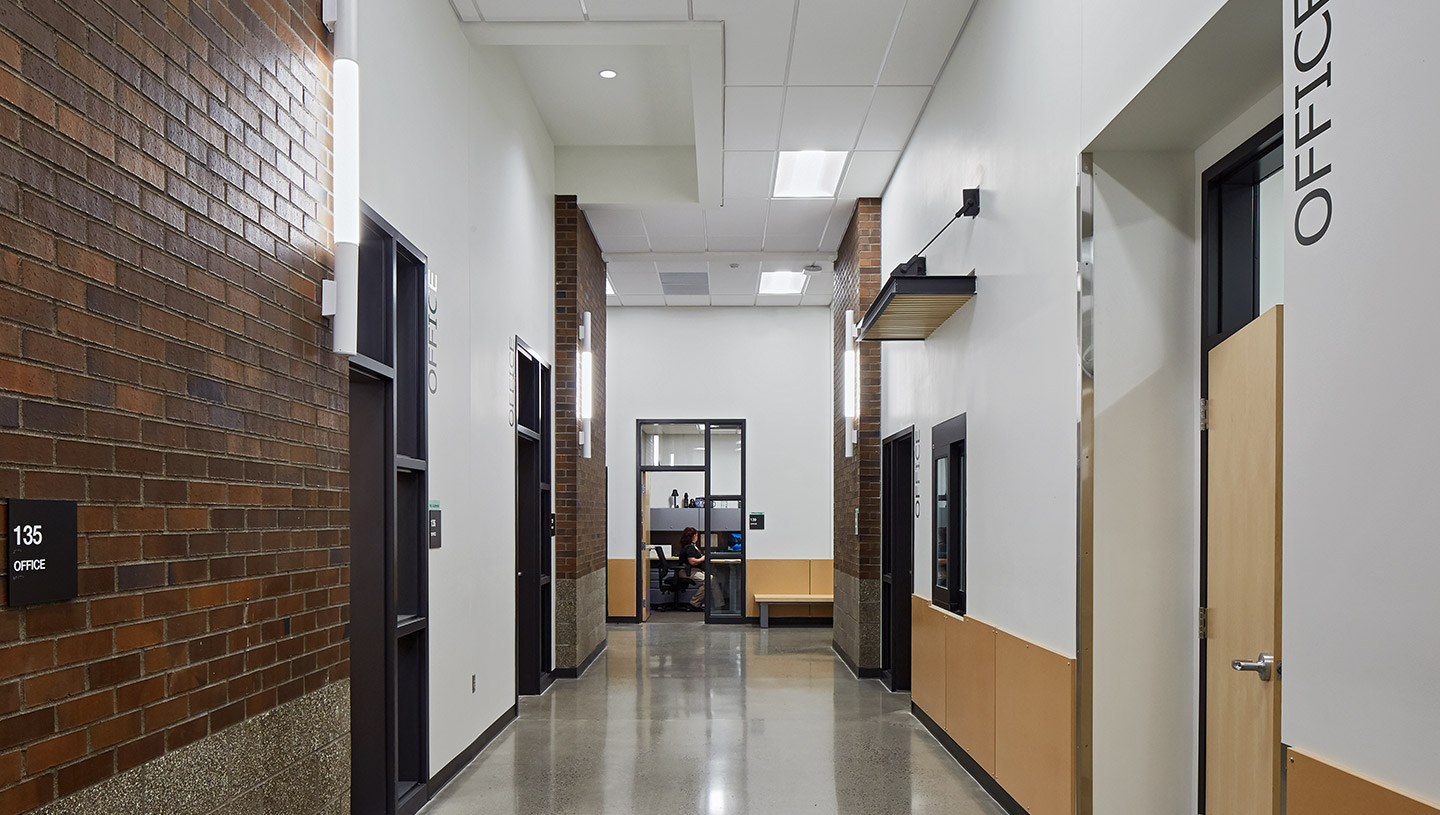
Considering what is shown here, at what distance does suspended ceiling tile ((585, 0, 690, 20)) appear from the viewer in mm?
5703

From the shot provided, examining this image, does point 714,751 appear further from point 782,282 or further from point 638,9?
point 782,282

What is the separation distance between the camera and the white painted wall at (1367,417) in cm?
204

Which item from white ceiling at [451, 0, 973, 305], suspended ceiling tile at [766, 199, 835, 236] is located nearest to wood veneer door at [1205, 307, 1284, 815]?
white ceiling at [451, 0, 973, 305]

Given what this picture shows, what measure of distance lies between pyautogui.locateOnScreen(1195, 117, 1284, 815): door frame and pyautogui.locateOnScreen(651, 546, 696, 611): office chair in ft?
35.8

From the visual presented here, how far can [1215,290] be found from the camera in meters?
3.84

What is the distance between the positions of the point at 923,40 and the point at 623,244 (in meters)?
4.97

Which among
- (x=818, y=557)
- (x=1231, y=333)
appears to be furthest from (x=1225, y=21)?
(x=818, y=557)

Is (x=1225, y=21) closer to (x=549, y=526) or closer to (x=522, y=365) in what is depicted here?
(x=522, y=365)

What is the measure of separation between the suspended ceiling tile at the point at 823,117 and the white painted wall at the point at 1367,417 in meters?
4.70

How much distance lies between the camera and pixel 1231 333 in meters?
→ 3.79

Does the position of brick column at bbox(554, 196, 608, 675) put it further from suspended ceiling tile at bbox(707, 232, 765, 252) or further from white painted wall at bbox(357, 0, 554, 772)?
suspended ceiling tile at bbox(707, 232, 765, 252)

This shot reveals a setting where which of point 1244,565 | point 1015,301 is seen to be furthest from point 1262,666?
point 1015,301

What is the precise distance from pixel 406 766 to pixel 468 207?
3046mm

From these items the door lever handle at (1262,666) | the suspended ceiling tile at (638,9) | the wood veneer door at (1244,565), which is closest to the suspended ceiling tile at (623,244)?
the suspended ceiling tile at (638,9)
